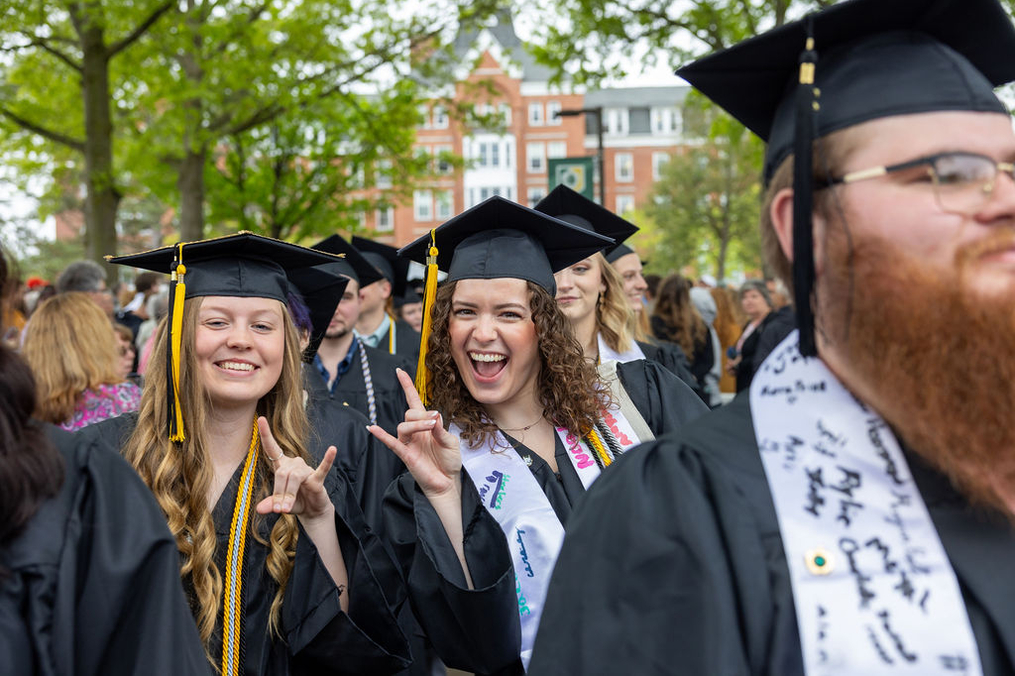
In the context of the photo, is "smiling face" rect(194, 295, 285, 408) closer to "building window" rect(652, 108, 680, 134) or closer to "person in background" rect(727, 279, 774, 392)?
"person in background" rect(727, 279, 774, 392)

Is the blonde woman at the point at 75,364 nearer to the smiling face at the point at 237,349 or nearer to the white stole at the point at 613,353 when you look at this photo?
the smiling face at the point at 237,349

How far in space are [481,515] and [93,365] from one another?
90.5 inches

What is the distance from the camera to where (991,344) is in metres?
1.34

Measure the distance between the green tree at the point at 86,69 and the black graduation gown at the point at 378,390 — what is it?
783 cm

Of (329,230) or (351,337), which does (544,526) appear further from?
(329,230)

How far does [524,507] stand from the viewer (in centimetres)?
283

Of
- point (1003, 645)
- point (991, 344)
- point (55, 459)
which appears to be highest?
point (991, 344)

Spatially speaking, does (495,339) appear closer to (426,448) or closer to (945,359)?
(426,448)

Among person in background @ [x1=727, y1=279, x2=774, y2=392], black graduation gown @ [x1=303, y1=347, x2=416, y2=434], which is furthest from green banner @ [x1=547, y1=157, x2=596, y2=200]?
black graduation gown @ [x1=303, y1=347, x2=416, y2=434]

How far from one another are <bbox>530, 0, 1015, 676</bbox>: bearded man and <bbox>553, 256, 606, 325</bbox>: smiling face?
10.1 feet

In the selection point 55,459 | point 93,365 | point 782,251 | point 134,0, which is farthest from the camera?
point 134,0

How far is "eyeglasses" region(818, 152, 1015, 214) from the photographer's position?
135 cm

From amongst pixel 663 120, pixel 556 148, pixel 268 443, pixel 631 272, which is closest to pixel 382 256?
pixel 631 272

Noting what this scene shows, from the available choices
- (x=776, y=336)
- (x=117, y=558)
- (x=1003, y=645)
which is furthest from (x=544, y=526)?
(x=776, y=336)
